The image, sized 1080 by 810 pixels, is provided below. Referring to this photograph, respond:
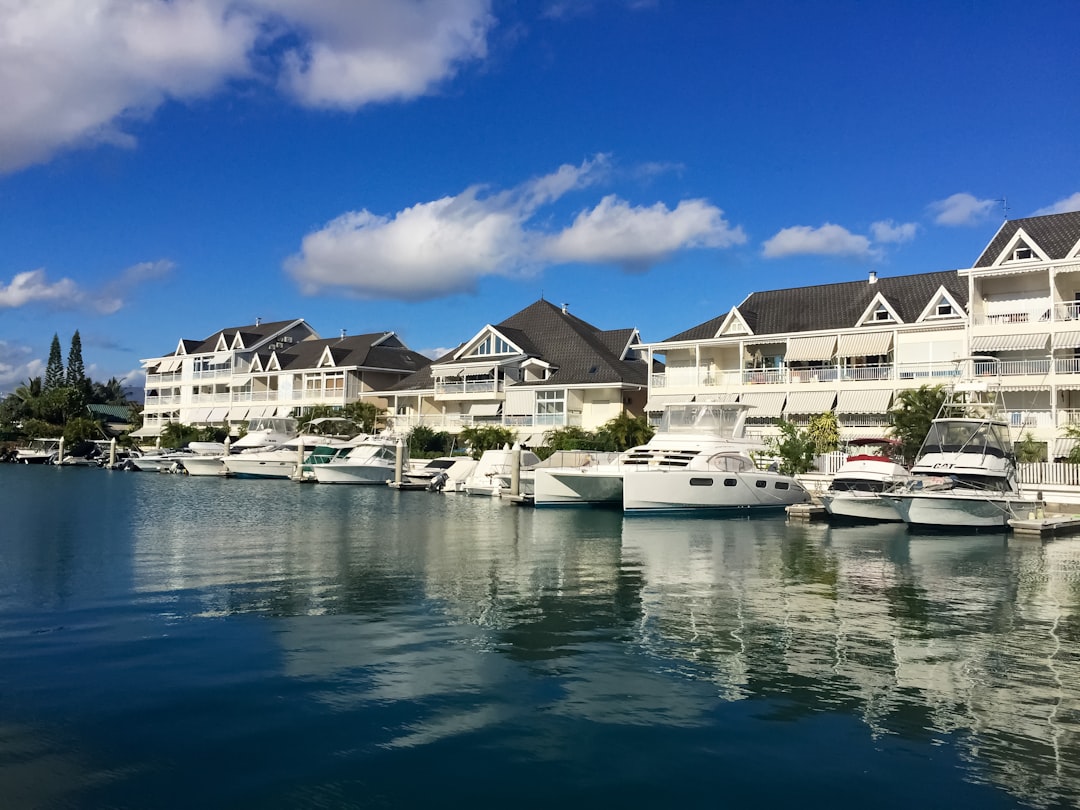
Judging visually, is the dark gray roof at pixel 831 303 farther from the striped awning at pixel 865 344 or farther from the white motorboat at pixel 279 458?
the white motorboat at pixel 279 458

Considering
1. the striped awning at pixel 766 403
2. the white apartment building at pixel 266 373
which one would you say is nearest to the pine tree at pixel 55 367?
the white apartment building at pixel 266 373

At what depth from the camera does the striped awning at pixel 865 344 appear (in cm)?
4628

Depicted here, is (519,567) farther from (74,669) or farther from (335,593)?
(74,669)

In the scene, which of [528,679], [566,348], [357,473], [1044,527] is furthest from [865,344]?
[528,679]

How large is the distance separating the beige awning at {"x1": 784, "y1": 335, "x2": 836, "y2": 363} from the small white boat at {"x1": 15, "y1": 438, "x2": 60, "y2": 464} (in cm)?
6616

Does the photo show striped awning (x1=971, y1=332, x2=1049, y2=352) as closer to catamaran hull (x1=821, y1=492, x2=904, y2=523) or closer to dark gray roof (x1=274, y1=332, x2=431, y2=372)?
catamaran hull (x1=821, y1=492, x2=904, y2=523)

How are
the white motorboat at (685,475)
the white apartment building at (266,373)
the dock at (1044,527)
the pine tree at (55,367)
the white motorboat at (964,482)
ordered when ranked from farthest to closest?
the pine tree at (55,367) → the white apartment building at (266,373) → the white motorboat at (685,475) → the white motorboat at (964,482) → the dock at (1044,527)

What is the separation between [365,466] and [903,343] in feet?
98.9

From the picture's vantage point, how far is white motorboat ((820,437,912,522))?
105ft

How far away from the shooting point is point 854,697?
10.7 meters

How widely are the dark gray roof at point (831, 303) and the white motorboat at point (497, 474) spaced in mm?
14471

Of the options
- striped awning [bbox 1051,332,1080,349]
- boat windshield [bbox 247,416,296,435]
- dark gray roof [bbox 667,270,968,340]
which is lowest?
boat windshield [bbox 247,416,296,435]

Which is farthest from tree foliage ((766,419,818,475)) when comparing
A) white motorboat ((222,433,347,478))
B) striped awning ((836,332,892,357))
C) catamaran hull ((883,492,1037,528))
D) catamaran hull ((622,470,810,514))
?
white motorboat ((222,433,347,478))

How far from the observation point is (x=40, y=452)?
83062mm
